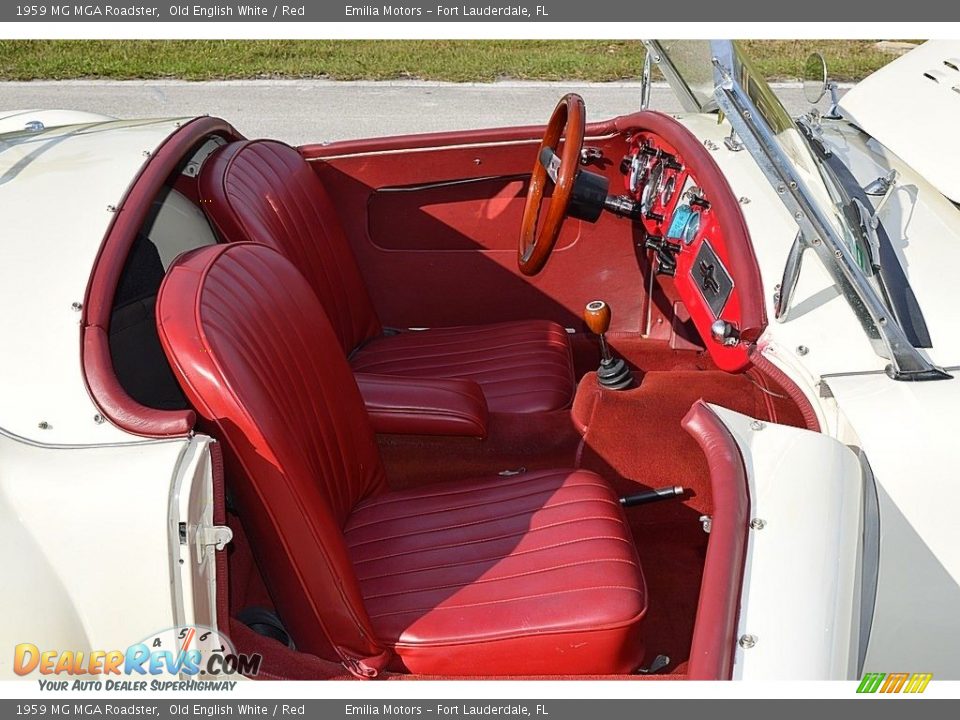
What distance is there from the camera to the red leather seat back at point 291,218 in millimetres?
2572

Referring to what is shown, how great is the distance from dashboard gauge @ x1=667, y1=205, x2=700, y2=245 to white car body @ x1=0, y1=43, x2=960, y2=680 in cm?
42

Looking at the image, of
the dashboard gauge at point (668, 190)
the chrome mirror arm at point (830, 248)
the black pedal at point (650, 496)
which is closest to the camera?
the chrome mirror arm at point (830, 248)

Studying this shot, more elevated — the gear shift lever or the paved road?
the paved road

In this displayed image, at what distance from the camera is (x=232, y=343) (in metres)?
1.84

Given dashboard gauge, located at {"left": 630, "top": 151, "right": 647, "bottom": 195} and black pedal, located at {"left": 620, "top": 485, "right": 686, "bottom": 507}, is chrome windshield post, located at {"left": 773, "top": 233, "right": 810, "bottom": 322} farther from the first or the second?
dashboard gauge, located at {"left": 630, "top": 151, "right": 647, "bottom": 195}

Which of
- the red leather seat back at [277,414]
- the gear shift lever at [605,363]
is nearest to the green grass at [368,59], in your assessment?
the gear shift lever at [605,363]

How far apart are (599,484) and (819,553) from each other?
2.18ft

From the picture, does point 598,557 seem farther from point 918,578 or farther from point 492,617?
point 918,578

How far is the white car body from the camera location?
63.3 inches

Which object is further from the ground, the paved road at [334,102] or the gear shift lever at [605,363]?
the paved road at [334,102]

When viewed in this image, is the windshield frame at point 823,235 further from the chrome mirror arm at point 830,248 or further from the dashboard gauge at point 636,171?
the dashboard gauge at point 636,171

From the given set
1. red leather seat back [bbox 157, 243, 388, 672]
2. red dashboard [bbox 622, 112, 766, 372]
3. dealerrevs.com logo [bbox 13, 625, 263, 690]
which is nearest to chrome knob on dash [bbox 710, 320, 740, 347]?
red dashboard [bbox 622, 112, 766, 372]

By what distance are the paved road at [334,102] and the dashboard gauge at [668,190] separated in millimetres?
3087

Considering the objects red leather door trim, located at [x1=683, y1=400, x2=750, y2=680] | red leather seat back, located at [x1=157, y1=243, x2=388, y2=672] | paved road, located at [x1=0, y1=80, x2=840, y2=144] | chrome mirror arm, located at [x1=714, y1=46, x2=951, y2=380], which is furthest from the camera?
paved road, located at [x1=0, y1=80, x2=840, y2=144]
